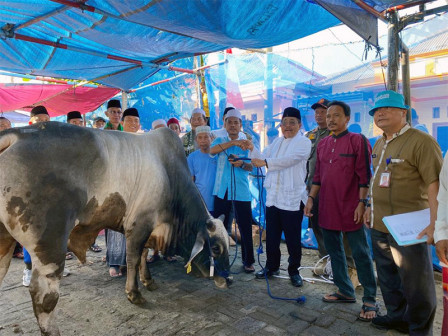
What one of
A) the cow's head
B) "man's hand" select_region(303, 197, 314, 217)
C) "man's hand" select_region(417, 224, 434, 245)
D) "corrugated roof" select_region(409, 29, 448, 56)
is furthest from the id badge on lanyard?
"corrugated roof" select_region(409, 29, 448, 56)

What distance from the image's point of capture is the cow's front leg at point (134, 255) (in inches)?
122

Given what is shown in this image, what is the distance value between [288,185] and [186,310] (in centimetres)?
169

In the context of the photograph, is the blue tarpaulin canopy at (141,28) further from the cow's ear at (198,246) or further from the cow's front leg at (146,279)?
the cow's front leg at (146,279)

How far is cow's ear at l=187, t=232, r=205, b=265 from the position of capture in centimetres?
306

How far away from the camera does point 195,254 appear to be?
10.0ft

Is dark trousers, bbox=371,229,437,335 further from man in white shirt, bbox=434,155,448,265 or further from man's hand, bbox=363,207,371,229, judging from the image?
man in white shirt, bbox=434,155,448,265

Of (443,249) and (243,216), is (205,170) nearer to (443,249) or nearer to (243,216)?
(243,216)

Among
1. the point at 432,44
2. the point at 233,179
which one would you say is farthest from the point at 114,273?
the point at 432,44

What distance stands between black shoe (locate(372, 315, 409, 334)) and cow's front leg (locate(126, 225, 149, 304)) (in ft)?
7.06

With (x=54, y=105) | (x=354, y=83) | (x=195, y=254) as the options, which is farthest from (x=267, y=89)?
(x=54, y=105)

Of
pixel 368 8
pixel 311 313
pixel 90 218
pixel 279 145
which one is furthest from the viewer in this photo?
pixel 279 145

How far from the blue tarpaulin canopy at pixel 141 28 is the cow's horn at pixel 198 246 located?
2.34m

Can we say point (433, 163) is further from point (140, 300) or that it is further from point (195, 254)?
point (140, 300)

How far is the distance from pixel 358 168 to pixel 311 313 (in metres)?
1.44
